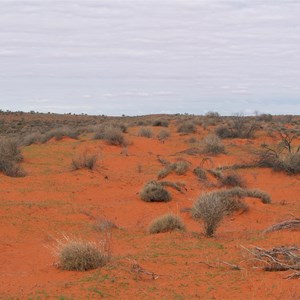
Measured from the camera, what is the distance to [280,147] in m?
33.7

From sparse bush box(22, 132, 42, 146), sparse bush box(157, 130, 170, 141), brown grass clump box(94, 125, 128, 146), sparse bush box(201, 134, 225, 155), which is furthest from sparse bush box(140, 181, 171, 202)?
sparse bush box(157, 130, 170, 141)

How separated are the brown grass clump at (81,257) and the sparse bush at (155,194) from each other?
9057mm

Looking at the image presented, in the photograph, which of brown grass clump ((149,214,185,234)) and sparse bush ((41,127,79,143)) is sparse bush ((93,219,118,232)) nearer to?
brown grass clump ((149,214,185,234))

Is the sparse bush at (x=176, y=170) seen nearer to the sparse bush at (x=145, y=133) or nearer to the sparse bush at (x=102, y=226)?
the sparse bush at (x=102, y=226)

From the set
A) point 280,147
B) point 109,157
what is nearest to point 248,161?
point 280,147

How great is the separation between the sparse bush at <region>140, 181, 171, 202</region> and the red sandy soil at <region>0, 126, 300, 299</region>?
312mm

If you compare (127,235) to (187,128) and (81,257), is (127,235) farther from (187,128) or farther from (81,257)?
(187,128)

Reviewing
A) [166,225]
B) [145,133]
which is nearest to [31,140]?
[145,133]

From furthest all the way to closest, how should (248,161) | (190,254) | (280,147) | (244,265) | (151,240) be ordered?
1. (280,147)
2. (248,161)
3. (151,240)
4. (190,254)
5. (244,265)

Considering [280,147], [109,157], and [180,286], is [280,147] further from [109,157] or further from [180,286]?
[180,286]

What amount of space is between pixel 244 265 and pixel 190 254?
5.30ft

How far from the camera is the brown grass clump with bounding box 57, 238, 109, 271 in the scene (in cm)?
1013

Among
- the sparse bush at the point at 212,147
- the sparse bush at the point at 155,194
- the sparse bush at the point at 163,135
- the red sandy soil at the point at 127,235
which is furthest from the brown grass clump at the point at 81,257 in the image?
→ the sparse bush at the point at 163,135

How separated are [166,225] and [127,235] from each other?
1086 mm
